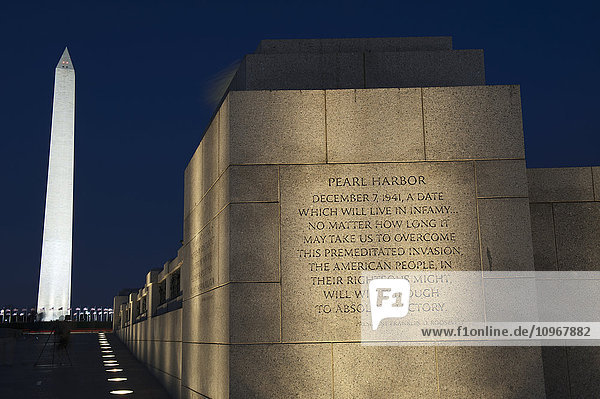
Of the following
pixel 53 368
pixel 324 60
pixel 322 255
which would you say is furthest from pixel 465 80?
pixel 53 368

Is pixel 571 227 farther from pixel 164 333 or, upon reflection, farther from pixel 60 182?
pixel 60 182

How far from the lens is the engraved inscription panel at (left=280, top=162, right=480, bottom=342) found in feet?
32.8

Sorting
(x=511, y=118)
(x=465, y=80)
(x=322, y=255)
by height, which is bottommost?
(x=322, y=255)

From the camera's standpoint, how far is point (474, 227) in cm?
1026

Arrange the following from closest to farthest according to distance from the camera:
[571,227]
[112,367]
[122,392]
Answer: [571,227]
[122,392]
[112,367]

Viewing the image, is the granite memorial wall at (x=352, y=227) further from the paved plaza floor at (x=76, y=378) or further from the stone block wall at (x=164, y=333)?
the paved plaza floor at (x=76, y=378)

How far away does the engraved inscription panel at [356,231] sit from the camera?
9992 millimetres

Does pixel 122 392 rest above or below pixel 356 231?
below

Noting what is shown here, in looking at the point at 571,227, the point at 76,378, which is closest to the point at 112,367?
the point at 76,378

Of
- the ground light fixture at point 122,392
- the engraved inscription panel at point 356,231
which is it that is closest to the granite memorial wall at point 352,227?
the engraved inscription panel at point 356,231

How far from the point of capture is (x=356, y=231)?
10188 mm

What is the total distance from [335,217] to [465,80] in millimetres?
3648

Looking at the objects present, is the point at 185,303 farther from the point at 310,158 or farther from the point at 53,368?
the point at 53,368

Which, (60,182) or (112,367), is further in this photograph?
(60,182)
